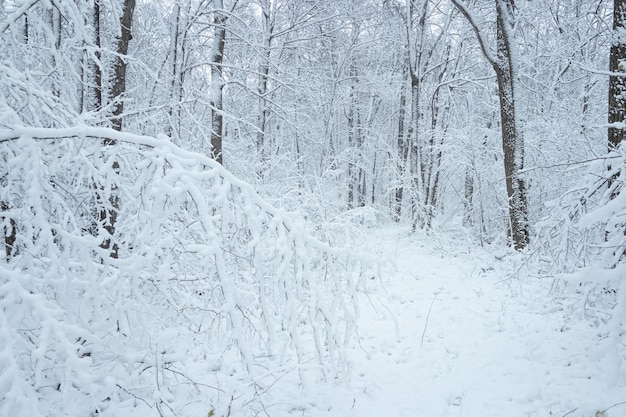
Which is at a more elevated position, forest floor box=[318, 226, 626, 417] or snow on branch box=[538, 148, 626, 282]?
snow on branch box=[538, 148, 626, 282]

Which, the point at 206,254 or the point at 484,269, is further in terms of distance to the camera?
the point at 484,269

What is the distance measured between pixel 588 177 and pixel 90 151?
13.2ft

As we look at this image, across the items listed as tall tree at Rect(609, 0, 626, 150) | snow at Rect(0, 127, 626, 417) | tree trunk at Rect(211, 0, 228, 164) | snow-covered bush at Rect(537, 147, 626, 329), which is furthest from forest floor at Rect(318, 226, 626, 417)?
tree trunk at Rect(211, 0, 228, 164)

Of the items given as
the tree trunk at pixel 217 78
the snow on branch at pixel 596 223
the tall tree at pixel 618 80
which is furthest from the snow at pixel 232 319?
the tree trunk at pixel 217 78

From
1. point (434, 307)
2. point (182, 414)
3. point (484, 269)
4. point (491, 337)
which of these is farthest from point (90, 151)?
point (484, 269)

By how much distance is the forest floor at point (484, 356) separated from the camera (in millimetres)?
3498

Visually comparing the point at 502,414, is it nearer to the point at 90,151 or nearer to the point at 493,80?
the point at 90,151

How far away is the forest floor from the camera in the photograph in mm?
3498

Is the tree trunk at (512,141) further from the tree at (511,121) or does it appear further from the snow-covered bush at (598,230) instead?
the snow-covered bush at (598,230)

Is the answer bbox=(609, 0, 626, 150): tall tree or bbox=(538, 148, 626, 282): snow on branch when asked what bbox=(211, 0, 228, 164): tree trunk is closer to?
bbox=(538, 148, 626, 282): snow on branch

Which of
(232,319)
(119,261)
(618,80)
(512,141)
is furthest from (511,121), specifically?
(119,261)

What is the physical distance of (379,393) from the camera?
3826 mm

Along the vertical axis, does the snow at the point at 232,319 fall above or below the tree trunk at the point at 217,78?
below

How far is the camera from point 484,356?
14.8ft
